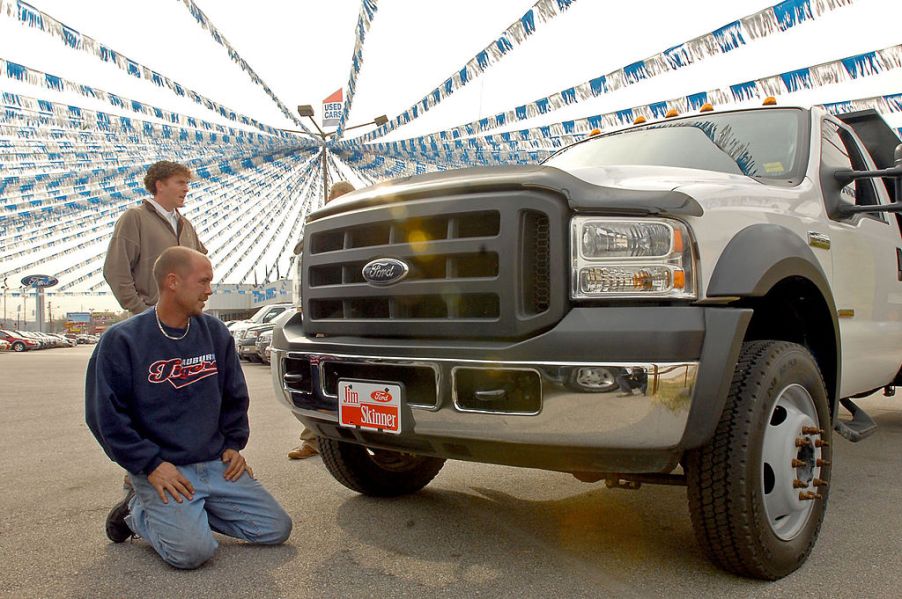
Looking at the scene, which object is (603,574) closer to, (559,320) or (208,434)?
(559,320)

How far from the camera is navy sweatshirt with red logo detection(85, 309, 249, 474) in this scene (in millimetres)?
2721

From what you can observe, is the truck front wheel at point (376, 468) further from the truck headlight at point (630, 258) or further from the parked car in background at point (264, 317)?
the parked car in background at point (264, 317)

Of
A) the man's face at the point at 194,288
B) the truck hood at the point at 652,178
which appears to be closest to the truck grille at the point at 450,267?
the truck hood at the point at 652,178

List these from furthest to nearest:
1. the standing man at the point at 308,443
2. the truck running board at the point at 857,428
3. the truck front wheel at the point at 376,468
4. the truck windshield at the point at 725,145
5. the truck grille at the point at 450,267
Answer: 1. the standing man at the point at 308,443
2. the truck front wheel at the point at 376,468
3. the truck windshield at the point at 725,145
4. the truck running board at the point at 857,428
5. the truck grille at the point at 450,267

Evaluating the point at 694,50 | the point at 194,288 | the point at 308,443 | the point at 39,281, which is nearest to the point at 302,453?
the point at 308,443

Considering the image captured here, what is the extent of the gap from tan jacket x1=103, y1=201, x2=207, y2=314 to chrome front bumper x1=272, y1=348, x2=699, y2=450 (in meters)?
2.01

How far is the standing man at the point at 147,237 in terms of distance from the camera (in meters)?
3.70

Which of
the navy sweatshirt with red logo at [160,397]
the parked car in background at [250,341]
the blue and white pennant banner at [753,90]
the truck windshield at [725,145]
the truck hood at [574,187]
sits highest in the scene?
the blue and white pennant banner at [753,90]

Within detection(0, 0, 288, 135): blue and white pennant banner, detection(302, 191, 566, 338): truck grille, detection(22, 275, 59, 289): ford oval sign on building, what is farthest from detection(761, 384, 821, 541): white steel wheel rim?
detection(22, 275, 59, 289): ford oval sign on building

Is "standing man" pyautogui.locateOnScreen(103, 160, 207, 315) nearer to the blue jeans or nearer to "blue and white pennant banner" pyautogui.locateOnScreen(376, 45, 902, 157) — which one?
the blue jeans

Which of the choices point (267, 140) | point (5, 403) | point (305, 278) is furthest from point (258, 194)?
point (305, 278)

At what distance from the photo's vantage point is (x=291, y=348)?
2994 millimetres

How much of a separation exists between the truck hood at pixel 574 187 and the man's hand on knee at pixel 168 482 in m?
1.30

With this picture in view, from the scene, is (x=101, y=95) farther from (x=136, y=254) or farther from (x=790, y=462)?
(x=790, y=462)
